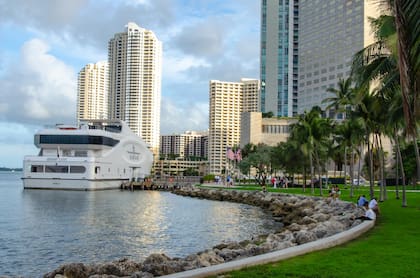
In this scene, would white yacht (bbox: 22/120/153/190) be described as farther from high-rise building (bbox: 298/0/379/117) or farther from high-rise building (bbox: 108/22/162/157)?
high-rise building (bbox: 108/22/162/157)

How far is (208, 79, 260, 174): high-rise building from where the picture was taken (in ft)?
612

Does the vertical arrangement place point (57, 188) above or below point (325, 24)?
below

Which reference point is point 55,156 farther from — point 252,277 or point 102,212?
point 252,277

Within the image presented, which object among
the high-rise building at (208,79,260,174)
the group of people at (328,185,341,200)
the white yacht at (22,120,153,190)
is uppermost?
the high-rise building at (208,79,260,174)

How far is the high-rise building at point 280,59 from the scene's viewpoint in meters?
145

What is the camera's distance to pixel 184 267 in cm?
1105

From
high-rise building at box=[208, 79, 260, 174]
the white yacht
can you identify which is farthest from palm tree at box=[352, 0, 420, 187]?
high-rise building at box=[208, 79, 260, 174]

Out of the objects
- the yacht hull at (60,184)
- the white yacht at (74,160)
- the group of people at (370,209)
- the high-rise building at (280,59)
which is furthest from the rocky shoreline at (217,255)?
the high-rise building at (280,59)

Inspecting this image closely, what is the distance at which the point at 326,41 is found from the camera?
132250 mm

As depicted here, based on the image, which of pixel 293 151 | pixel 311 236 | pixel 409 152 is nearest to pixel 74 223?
pixel 311 236

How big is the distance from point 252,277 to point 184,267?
2.38 m

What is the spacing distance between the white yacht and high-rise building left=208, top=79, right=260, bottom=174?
10719 centimetres

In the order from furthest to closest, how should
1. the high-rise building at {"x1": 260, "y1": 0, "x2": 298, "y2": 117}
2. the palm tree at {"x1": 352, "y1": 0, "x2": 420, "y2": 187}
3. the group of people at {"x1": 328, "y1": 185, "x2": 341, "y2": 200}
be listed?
1. the high-rise building at {"x1": 260, "y1": 0, "x2": 298, "y2": 117}
2. the group of people at {"x1": 328, "y1": 185, "x2": 341, "y2": 200}
3. the palm tree at {"x1": 352, "y1": 0, "x2": 420, "y2": 187}

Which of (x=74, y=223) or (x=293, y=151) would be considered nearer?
(x=74, y=223)
